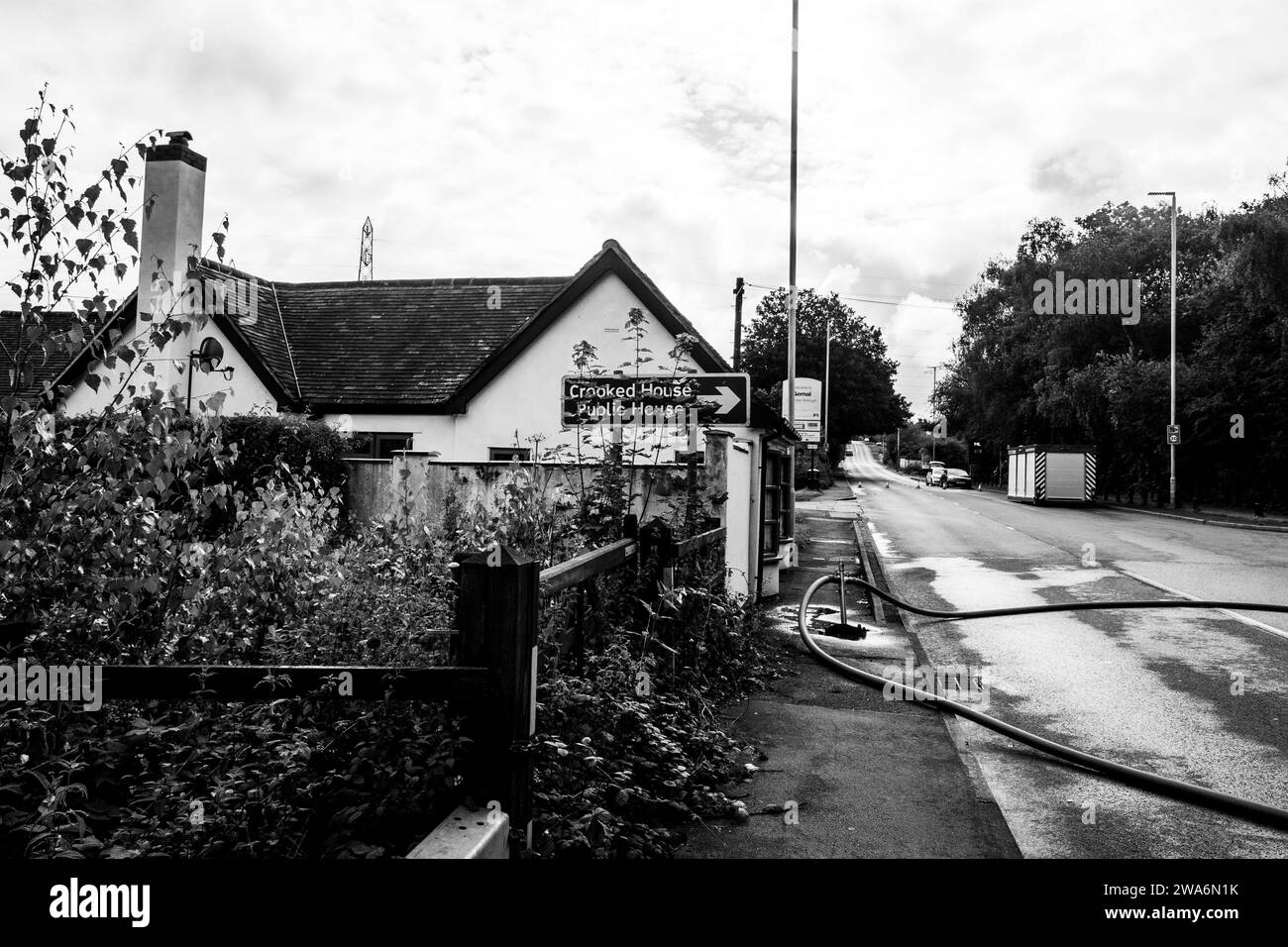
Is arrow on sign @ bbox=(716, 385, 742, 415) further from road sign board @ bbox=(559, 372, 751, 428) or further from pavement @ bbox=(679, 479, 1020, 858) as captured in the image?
pavement @ bbox=(679, 479, 1020, 858)

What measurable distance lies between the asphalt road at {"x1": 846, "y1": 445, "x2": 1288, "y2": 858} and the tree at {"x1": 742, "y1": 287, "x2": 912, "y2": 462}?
168 ft

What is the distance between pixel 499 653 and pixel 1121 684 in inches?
252

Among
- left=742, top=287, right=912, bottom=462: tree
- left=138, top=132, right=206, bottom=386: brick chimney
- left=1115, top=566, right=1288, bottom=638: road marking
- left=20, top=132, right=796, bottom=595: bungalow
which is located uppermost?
left=742, top=287, right=912, bottom=462: tree

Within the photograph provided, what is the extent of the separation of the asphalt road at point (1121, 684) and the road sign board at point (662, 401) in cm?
334

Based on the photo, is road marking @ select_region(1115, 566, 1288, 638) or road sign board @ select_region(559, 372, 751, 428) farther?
road marking @ select_region(1115, 566, 1288, 638)

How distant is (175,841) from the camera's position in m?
2.91

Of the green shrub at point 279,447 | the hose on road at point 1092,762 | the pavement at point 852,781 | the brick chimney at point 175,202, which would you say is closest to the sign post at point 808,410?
the brick chimney at point 175,202

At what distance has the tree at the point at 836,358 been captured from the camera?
225 feet

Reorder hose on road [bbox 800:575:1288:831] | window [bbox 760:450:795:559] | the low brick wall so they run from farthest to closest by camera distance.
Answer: window [bbox 760:450:795:559], the low brick wall, hose on road [bbox 800:575:1288:831]

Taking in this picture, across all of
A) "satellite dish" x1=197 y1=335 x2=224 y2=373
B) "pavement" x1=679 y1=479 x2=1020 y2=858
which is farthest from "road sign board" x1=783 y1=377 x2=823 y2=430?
"satellite dish" x1=197 y1=335 x2=224 y2=373

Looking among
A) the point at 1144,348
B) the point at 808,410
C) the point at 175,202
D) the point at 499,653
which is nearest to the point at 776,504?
the point at 175,202

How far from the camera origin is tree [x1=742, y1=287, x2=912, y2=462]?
68.7 m
